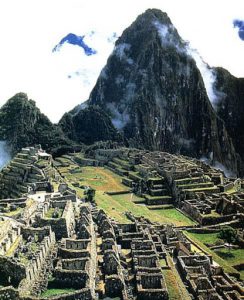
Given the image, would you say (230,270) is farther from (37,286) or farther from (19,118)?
(19,118)

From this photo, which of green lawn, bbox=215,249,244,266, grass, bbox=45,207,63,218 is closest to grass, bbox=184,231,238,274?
green lawn, bbox=215,249,244,266

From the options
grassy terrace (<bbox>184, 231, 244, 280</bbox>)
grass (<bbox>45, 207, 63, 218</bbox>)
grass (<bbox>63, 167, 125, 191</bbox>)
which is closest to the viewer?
grass (<bbox>45, 207, 63, 218</bbox>)

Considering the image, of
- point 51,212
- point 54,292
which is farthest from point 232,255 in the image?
point 54,292

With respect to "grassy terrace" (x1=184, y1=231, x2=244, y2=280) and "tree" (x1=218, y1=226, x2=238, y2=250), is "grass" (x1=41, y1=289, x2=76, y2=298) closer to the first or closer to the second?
"grassy terrace" (x1=184, y1=231, x2=244, y2=280)

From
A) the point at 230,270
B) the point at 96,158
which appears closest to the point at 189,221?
the point at 230,270

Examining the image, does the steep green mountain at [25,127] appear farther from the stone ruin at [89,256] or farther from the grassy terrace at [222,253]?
the grassy terrace at [222,253]

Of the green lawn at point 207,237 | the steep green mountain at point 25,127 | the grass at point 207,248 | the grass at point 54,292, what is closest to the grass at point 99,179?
the green lawn at point 207,237

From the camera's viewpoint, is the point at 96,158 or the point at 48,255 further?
the point at 96,158
